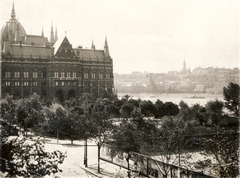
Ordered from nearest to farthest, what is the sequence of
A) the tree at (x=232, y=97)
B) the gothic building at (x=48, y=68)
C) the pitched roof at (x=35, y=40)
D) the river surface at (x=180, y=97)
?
the tree at (x=232, y=97), the gothic building at (x=48, y=68), the pitched roof at (x=35, y=40), the river surface at (x=180, y=97)

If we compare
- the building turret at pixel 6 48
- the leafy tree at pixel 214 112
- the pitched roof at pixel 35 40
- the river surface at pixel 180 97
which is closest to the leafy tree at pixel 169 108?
the leafy tree at pixel 214 112

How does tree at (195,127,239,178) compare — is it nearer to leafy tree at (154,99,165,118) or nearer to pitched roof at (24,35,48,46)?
leafy tree at (154,99,165,118)

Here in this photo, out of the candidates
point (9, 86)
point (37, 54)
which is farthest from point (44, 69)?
point (9, 86)

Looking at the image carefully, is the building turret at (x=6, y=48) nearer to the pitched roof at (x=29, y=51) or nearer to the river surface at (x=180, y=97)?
Result: the pitched roof at (x=29, y=51)

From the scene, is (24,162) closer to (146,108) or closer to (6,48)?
(146,108)

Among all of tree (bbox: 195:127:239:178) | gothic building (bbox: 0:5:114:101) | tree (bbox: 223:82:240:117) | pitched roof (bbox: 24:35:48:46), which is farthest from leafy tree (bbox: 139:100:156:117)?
pitched roof (bbox: 24:35:48:46)

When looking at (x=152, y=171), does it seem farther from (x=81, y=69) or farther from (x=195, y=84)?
(x=195, y=84)

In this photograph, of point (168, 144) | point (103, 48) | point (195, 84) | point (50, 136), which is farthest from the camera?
point (195, 84)

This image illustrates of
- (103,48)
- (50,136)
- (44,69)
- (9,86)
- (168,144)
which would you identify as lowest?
(50,136)

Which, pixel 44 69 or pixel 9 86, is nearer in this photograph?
pixel 9 86
